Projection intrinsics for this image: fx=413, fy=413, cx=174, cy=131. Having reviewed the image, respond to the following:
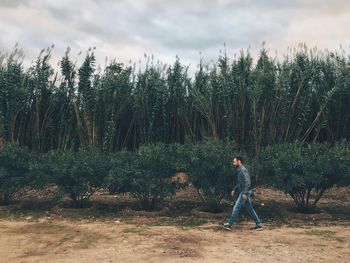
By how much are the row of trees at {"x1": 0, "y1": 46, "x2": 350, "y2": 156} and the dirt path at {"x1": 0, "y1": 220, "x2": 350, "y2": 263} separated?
4.10 meters

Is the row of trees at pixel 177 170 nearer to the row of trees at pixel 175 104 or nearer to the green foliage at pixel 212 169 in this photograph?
the green foliage at pixel 212 169

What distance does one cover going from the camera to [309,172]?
348 inches

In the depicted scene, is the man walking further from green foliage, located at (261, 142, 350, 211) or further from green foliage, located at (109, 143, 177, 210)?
green foliage, located at (109, 143, 177, 210)

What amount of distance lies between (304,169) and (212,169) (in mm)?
1959

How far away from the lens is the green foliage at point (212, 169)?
9.03 meters

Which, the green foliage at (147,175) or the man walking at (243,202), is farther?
the green foliage at (147,175)

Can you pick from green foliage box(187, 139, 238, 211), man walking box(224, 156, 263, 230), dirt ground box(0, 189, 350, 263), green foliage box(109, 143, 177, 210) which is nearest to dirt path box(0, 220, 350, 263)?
dirt ground box(0, 189, 350, 263)

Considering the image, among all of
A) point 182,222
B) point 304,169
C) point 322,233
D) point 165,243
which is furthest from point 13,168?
point 322,233

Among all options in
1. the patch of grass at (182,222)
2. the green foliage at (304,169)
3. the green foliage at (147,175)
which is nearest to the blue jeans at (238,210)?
the patch of grass at (182,222)

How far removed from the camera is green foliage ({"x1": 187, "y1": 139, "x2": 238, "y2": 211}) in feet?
29.6

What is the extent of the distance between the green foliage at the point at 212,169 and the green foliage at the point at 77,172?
2112mm

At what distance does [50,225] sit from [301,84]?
762cm

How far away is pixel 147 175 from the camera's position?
30.1 ft

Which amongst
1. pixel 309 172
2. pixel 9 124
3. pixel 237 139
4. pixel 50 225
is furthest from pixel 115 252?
pixel 9 124
